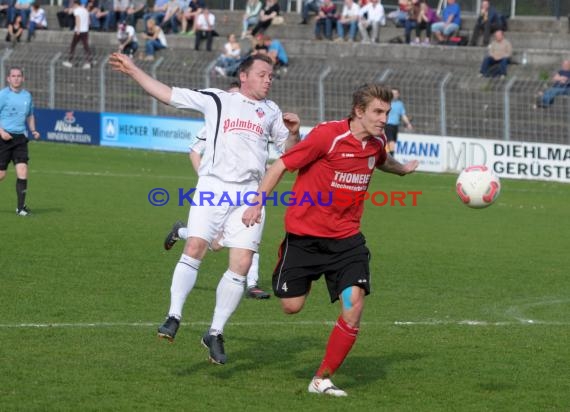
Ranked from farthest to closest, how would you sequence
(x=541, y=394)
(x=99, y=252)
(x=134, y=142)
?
1. (x=134, y=142)
2. (x=99, y=252)
3. (x=541, y=394)

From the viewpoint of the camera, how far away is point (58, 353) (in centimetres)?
833

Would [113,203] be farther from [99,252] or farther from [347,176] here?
[347,176]

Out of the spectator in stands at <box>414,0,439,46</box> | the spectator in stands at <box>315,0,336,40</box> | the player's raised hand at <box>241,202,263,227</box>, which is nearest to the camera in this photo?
the player's raised hand at <box>241,202,263,227</box>

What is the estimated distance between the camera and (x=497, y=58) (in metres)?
29.3

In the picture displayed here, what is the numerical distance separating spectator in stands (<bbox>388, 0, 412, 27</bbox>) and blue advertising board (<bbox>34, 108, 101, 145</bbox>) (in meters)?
9.46

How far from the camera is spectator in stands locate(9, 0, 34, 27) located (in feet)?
130

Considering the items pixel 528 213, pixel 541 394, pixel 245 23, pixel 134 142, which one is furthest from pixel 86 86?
pixel 541 394

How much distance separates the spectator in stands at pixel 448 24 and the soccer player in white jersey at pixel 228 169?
24736 mm


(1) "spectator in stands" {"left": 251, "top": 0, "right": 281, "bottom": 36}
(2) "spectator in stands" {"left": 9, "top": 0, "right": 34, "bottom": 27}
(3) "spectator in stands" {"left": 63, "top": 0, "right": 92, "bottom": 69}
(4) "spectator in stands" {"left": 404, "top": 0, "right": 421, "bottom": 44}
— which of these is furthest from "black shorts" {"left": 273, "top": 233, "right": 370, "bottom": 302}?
(2) "spectator in stands" {"left": 9, "top": 0, "right": 34, "bottom": 27}

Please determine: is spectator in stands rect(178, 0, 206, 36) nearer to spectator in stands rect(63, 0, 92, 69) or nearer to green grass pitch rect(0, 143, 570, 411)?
spectator in stands rect(63, 0, 92, 69)

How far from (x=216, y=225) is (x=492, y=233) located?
31.8 ft

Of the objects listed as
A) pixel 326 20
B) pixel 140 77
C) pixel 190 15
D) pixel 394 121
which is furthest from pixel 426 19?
pixel 140 77

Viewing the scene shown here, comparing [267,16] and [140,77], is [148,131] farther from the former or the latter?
[140,77]

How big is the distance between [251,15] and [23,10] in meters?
9.14
